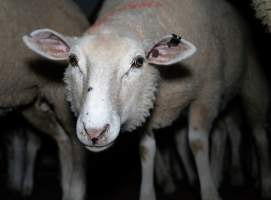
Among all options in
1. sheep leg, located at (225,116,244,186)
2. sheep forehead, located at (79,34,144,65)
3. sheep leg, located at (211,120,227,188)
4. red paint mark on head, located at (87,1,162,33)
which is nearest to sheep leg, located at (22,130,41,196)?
sheep leg, located at (211,120,227,188)

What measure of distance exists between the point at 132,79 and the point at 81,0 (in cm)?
443

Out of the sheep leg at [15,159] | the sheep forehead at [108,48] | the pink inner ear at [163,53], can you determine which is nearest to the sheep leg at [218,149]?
the sheep leg at [15,159]

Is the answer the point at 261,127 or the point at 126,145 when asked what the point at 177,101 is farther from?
the point at 126,145

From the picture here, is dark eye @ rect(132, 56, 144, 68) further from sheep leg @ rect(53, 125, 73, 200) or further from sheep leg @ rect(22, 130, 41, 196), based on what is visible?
sheep leg @ rect(22, 130, 41, 196)

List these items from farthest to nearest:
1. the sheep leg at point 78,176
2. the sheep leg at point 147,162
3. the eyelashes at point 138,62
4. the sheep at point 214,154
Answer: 1. the sheep at point 214,154
2. the sheep leg at point 78,176
3. the sheep leg at point 147,162
4. the eyelashes at point 138,62

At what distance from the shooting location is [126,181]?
22.6 feet

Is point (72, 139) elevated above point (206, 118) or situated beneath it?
situated beneath

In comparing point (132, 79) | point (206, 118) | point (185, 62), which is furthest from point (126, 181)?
point (132, 79)

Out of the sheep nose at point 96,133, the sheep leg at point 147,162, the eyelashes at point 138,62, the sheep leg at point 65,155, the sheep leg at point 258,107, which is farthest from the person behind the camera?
the sheep leg at point 258,107

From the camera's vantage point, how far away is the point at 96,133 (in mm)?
3188

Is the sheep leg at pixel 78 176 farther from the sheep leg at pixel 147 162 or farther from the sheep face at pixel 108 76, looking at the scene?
the sheep face at pixel 108 76

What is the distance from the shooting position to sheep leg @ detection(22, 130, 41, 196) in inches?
240

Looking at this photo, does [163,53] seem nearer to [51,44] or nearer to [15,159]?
[51,44]

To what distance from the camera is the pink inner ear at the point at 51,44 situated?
3789mm
